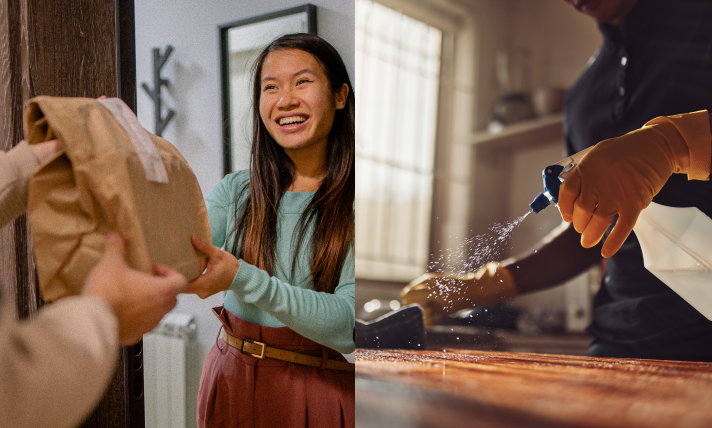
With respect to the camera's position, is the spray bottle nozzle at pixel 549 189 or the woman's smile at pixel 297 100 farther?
the woman's smile at pixel 297 100

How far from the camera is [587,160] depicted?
571 millimetres

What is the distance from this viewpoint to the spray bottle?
1.73 feet

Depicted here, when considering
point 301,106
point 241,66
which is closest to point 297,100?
point 301,106

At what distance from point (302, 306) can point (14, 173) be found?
19.9 inches

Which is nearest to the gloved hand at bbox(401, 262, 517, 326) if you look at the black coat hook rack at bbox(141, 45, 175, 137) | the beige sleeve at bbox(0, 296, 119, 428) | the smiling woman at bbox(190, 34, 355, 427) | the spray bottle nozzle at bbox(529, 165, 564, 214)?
the spray bottle nozzle at bbox(529, 165, 564, 214)

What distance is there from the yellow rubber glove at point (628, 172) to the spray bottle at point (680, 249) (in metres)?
0.02

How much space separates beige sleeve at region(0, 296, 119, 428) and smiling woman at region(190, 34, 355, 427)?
0.36 m

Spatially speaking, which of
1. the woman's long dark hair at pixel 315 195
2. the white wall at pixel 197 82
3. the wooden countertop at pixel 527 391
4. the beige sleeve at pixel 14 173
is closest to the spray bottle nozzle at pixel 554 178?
the wooden countertop at pixel 527 391

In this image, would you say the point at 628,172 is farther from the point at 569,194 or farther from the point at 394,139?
the point at 394,139

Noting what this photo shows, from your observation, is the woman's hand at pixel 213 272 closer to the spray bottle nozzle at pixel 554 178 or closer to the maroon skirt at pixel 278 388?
the maroon skirt at pixel 278 388

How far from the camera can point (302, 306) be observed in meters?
0.81

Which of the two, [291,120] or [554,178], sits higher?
[291,120]

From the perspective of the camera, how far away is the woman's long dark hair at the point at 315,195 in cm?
88

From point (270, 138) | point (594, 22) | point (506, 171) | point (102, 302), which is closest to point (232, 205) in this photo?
point (270, 138)
